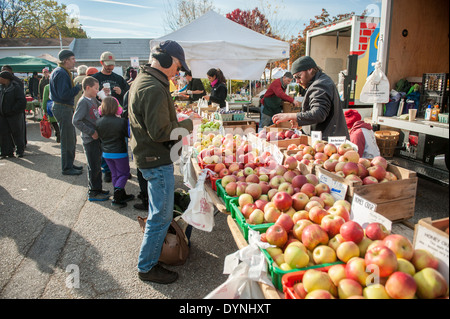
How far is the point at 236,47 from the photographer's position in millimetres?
6848

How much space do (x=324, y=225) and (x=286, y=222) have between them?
0.25 metres

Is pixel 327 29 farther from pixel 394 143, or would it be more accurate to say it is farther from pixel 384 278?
pixel 384 278

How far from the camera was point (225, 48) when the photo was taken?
22.3 feet

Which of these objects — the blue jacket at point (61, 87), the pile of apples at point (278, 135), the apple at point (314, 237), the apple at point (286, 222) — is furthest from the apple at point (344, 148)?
the blue jacket at point (61, 87)

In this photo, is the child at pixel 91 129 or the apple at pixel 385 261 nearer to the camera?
the apple at pixel 385 261

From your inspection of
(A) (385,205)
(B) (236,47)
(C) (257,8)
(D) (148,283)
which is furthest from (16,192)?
(C) (257,8)

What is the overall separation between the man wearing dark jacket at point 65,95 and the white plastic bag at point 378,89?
5421mm

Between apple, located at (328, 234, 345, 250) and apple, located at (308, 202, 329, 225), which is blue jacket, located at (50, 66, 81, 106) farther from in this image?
apple, located at (328, 234, 345, 250)

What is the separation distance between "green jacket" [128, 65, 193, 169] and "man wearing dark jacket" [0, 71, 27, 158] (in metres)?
6.55

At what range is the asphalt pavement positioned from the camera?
113 inches

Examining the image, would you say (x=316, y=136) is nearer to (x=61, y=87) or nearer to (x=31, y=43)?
(x=61, y=87)

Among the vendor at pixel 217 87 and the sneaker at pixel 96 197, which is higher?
the vendor at pixel 217 87

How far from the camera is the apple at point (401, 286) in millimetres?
1232

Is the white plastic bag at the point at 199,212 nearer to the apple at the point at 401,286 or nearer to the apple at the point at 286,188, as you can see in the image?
the apple at the point at 286,188
